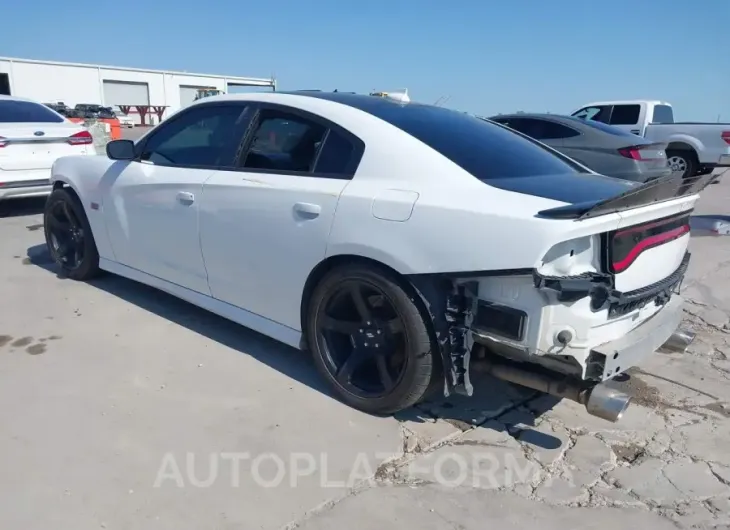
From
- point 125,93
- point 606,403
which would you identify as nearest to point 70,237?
point 606,403

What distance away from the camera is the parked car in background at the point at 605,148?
8.10 m

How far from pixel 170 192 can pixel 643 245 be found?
277 cm

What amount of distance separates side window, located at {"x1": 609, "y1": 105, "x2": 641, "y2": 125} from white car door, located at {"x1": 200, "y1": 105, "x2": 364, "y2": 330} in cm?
1287

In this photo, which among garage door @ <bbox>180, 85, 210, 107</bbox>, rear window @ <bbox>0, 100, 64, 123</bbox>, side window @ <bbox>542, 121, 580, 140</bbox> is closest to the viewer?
rear window @ <bbox>0, 100, 64, 123</bbox>

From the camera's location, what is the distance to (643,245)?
266 centimetres

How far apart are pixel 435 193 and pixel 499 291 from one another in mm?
530

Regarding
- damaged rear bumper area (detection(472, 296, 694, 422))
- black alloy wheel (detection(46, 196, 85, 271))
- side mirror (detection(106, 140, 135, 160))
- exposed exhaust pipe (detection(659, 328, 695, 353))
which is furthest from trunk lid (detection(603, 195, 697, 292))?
black alloy wheel (detection(46, 196, 85, 271))

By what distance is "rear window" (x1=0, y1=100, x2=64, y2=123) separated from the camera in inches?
291

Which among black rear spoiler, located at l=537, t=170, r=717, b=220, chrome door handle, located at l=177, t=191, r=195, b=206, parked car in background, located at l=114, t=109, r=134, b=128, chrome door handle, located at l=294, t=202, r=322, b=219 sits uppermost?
black rear spoiler, located at l=537, t=170, r=717, b=220

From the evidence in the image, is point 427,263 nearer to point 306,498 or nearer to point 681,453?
point 306,498

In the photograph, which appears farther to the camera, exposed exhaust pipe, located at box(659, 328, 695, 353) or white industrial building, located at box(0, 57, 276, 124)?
white industrial building, located at box(0, 57, 276, 124)

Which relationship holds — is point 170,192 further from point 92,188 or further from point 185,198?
point 92,188

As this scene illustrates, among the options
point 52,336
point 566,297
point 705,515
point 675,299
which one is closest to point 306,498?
point 566,297

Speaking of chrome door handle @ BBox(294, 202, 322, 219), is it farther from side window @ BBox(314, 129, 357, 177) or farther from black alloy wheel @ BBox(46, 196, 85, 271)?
black alloy wheel @ BBox(46, 196, 85, 271)
